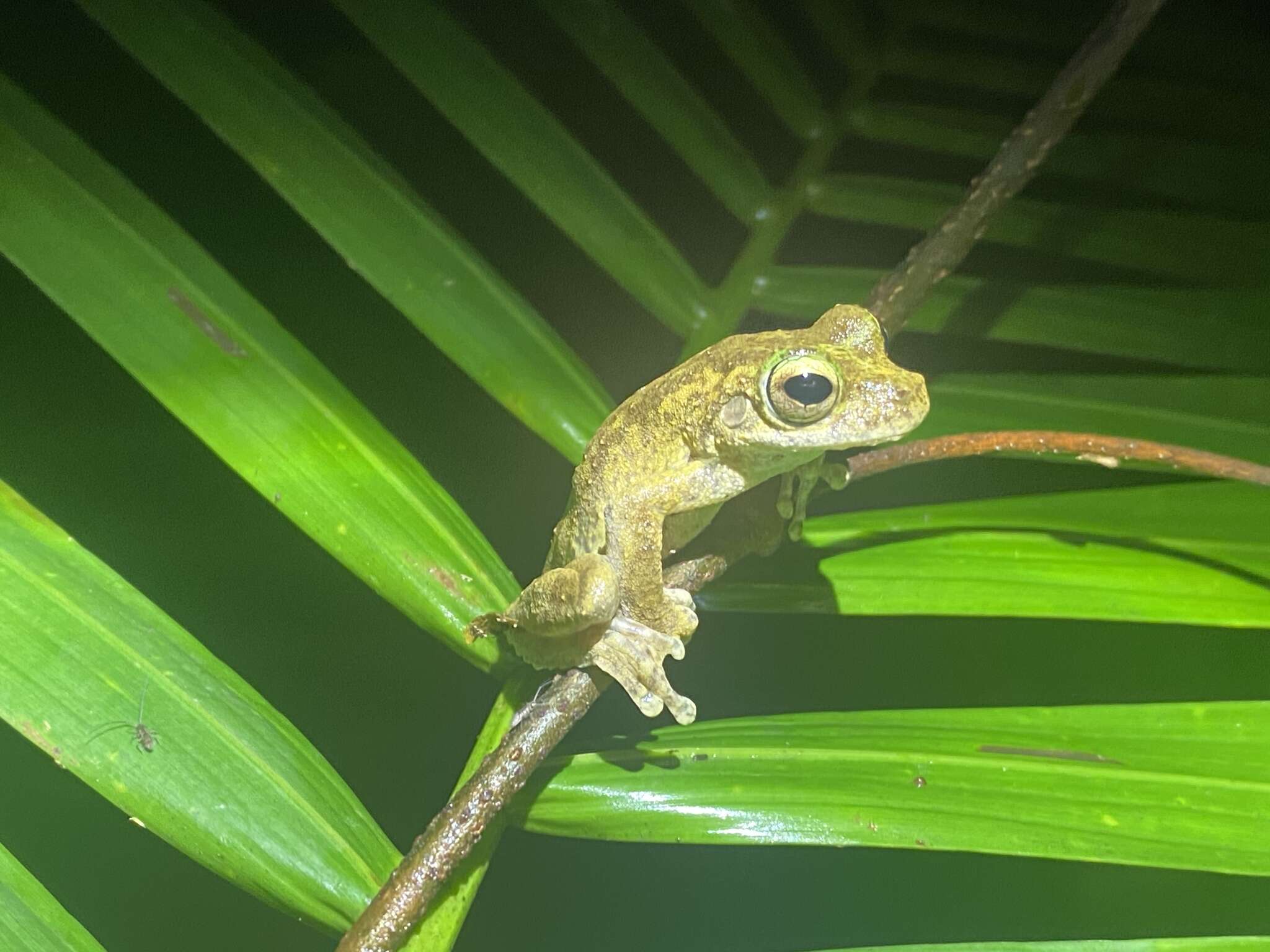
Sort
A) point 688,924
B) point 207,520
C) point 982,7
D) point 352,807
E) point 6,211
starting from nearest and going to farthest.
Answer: point 352,807, point 6,211, point 688,924, point 207,520, point 982,7

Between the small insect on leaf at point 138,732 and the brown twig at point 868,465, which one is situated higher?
the brown twig at point 868,465

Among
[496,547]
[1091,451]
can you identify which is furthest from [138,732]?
[1091,451]

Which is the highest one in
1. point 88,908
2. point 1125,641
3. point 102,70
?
point 1125,641

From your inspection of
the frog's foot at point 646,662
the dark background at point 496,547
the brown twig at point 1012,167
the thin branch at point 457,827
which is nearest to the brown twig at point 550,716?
the thin branch at point 457,827

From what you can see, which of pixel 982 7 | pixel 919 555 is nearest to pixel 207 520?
pixel 919 555

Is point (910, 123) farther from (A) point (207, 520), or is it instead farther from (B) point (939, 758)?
(A) point (207, 520)

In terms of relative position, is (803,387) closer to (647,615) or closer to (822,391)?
(822,391)

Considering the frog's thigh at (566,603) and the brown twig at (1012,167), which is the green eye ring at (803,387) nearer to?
the brown twig at (1012,167)
